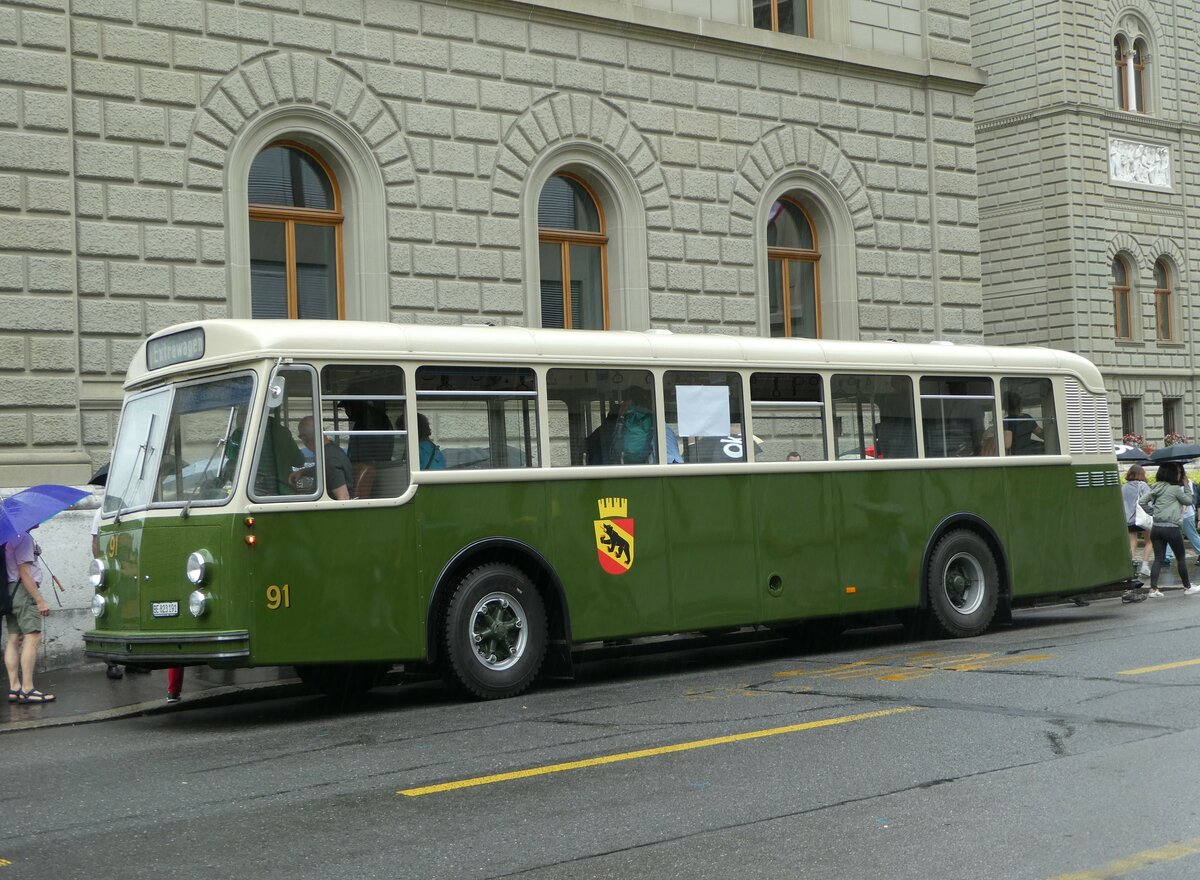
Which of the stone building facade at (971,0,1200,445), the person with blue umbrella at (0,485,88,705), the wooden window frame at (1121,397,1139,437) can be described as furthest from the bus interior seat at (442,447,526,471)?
the wooden window frame at (1121,397,1139,437)

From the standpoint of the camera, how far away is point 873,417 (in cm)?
1436

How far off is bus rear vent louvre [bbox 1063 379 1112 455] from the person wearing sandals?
33.5ft

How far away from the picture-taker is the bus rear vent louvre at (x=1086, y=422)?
52.8 feet

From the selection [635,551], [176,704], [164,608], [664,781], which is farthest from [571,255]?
[664,781]

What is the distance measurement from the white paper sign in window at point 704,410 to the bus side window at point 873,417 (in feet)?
4.38

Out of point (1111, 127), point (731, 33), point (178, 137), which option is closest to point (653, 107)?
point (731, 33)

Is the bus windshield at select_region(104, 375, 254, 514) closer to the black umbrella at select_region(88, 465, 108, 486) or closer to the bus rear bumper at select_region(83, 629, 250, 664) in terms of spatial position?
the bus rear bumper at select_region(83, 629, 250, 664)

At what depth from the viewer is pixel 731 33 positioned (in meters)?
22.6

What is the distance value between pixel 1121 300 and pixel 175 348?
35.8 meters

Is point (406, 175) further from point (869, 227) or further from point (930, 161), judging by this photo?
point (930, 161)

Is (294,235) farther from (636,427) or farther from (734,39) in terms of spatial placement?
(636,427)

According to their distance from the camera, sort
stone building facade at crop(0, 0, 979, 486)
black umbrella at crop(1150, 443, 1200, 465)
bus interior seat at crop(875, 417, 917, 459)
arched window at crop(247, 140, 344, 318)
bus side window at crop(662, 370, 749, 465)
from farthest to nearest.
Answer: black umbrella at crop(1150, 443, 1200, 465)
arched window at crop(247, 140, 344, 318)
stone building facade at crop(0, 0, 979, 486)
bus interior seat at crop(875, 417, 917, 459)
bus side window at crop(662, 370, 749, 465)

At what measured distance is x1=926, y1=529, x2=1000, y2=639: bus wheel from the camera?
14742mm

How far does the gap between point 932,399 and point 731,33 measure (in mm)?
9590
